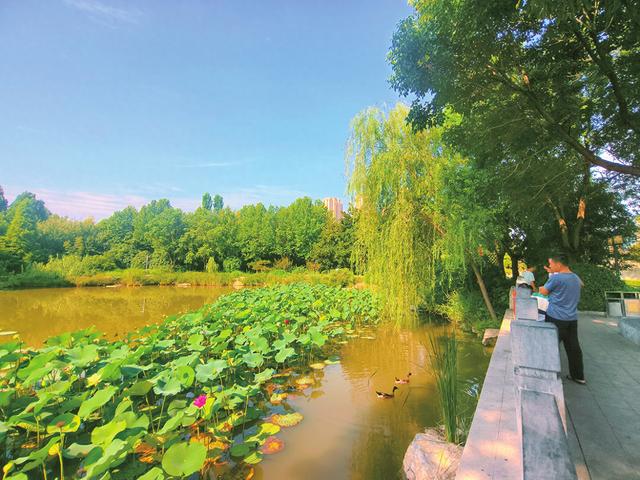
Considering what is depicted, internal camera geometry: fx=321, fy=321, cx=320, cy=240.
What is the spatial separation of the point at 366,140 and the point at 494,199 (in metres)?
2.96

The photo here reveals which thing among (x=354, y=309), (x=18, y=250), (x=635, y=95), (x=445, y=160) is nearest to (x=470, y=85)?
(x=635, y=95)

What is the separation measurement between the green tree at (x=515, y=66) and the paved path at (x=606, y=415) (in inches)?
80.1

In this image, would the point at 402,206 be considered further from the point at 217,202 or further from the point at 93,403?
the point at 217,202

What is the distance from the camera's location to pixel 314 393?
421cm

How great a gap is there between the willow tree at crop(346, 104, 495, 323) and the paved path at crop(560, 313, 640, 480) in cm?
313

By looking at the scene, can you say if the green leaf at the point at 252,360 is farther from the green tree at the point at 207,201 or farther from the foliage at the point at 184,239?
the green tree at the point at 207,201

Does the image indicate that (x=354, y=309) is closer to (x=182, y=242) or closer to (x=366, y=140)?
(x=366, y=140)

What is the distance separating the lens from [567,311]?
9.46 ft

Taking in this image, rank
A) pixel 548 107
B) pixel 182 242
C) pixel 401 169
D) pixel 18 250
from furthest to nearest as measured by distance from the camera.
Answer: pixel 182 242, pixel 18 250, pixel 401 169, pixel 548 107

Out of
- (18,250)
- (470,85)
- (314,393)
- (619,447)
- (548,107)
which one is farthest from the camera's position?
(18,250)

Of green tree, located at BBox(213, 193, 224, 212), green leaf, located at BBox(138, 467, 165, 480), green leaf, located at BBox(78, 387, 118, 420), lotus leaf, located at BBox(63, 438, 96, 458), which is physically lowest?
lotus leaf, located at BBox(63, 438, 96, 458)

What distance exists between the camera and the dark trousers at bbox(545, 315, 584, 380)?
9.37 feet

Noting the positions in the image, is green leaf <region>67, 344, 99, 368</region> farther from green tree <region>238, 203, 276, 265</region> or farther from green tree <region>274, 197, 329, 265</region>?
green tree <region>238, 203, 276, 265</region>

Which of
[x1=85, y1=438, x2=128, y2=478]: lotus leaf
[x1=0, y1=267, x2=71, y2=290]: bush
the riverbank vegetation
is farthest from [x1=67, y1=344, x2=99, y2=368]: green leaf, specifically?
[x1=0, y1=267, x2=71, y2=290]: bush
